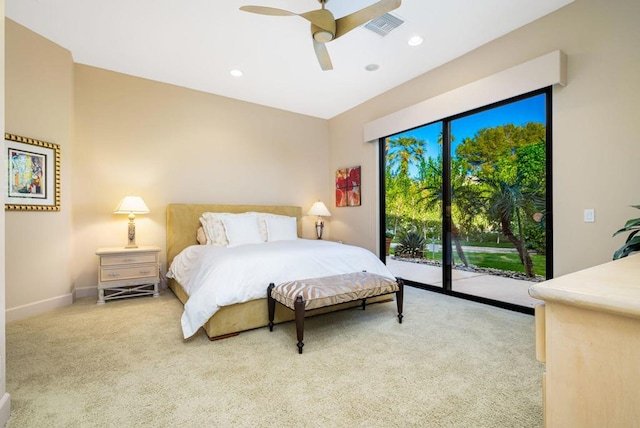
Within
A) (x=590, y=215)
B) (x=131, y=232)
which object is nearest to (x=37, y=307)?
(x=131, y=232)

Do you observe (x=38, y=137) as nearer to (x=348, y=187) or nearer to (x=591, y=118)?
(x=348, y=187)

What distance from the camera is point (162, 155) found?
4.14 meters

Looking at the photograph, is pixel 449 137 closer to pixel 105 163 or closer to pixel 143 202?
pixel 143 202

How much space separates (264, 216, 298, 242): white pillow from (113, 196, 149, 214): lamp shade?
61.0 inches

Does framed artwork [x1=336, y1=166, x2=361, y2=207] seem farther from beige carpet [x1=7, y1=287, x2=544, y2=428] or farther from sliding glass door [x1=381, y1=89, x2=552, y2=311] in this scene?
beige carpet [x1=7, y1=287, x2=544, y2=428]

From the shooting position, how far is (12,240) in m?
2.90

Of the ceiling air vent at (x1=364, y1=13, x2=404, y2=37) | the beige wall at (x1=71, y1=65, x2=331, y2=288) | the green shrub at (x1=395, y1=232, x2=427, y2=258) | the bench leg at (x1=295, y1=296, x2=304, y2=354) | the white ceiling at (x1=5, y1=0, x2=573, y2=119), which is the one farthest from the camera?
the green shrub at (x1=395, y1=232, x2=427, y2=258)

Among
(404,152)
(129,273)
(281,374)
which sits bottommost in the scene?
(281,374)

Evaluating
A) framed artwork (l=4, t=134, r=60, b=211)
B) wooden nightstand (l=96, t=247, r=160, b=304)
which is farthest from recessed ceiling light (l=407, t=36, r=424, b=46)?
framed artwork (l=4, t=134, r=60, b=211)

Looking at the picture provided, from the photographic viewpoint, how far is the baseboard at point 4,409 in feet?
4.66

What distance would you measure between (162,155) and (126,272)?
5.39 feet

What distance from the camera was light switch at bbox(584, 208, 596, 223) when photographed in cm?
254

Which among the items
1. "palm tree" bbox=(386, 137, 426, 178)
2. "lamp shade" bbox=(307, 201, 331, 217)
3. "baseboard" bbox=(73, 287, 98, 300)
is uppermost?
"palm tree" bbox=(386, 137, 426, 178)

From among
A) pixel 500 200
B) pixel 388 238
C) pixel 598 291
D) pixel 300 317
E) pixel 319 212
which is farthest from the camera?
pixel 319 212
